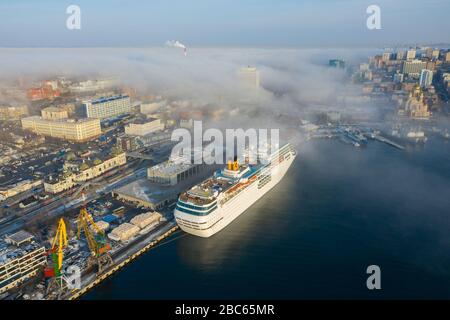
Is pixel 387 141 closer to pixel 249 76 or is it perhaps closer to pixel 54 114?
pixel 249 76

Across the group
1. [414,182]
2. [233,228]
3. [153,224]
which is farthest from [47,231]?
[414,182]

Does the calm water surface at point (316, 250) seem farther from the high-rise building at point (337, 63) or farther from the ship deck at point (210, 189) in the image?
the high-rise building at point (337, 63)

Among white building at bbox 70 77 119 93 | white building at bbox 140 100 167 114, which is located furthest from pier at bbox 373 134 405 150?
white building at bbox 70 77 119 93

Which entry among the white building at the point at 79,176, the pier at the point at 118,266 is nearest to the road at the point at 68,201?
the white building at the point at 79,176

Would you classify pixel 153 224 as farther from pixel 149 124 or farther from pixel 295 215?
pixel 149 124

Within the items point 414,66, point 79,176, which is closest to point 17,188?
point 79,176

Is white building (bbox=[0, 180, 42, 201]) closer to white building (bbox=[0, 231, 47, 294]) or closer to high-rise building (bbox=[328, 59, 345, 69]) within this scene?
white building (bbox=[0, 231, 47, 294])

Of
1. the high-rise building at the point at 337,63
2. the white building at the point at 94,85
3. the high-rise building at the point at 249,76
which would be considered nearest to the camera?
the white building at the point at 94,85
